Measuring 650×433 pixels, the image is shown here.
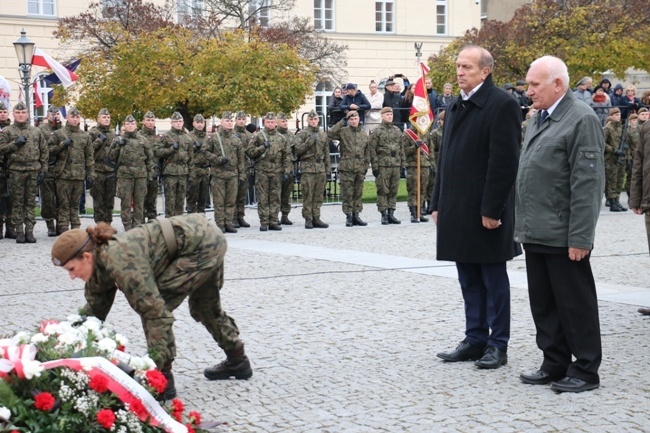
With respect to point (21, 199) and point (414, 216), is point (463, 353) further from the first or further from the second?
point (414, 216)

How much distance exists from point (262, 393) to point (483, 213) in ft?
6.31

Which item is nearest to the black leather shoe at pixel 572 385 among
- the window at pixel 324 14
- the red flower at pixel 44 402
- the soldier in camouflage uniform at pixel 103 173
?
the red flower at pixel 44 402

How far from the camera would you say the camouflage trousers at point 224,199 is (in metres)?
18.7

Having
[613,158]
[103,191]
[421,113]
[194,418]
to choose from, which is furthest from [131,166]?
[194,418]

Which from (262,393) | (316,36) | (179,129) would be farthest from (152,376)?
(316,36)

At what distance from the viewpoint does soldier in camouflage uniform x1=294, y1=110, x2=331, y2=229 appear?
19.4 m

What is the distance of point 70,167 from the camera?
58.0 feet

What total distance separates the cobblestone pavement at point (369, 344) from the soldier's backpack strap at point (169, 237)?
3.19 feet

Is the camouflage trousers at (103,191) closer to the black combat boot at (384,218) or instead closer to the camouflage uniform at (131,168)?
the camouflage uniform at (131,168)

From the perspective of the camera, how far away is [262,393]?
679 centimetres

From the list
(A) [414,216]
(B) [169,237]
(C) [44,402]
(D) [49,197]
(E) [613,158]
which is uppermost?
(B) [169,237]

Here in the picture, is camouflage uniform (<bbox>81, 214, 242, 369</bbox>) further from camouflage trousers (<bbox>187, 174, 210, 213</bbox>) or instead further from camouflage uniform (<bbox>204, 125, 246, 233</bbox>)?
camouflage trousers (<bbox>187, 174, 210, 213</bbox>)

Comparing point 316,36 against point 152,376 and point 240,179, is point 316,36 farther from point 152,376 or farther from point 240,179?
point 152,376

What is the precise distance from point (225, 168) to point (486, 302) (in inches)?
461
